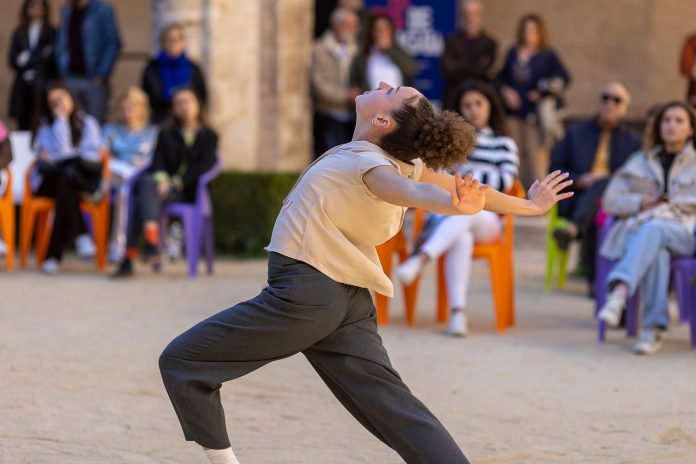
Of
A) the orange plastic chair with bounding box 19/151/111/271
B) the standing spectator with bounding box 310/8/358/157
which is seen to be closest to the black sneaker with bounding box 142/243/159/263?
the orange plastic chair with bounding box 19/151/111/271

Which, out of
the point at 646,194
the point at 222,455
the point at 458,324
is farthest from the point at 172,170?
the point at 222,455

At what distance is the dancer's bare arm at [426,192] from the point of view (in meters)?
3.68

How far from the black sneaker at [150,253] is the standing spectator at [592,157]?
2783 mm

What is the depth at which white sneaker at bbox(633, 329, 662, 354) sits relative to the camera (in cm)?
695

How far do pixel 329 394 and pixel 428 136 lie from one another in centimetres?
216

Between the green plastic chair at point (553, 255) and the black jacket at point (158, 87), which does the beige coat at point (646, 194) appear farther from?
the black jacket at point (158, 87)

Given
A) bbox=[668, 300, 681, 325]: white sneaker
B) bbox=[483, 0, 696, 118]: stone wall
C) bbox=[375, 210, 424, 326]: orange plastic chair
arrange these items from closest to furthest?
bbox=[375, 210, 424, 326]: orange plastic chair, bbox=[668, 300, 681, 325]: white sneaker, bbox=[483, 0, 696, 118]: stone wall

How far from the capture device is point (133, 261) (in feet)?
32.7

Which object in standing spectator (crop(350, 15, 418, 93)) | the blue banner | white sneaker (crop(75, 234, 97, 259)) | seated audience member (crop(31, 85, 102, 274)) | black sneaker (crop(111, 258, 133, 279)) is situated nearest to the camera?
black sneaker (crop(111, 258, 133, 279))

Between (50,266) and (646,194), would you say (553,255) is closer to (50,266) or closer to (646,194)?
(646,194)

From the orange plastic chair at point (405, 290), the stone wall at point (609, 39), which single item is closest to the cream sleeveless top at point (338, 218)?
the orange plastic chair at point (405, 290)

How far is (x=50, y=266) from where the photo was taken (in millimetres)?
9977

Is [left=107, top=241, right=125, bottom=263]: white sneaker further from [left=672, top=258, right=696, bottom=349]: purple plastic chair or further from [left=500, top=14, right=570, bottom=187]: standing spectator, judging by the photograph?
[left=672, top=258, right=696, bottom=349]: purple plastic chair

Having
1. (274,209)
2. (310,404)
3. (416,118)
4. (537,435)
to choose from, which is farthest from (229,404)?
(274,209)
